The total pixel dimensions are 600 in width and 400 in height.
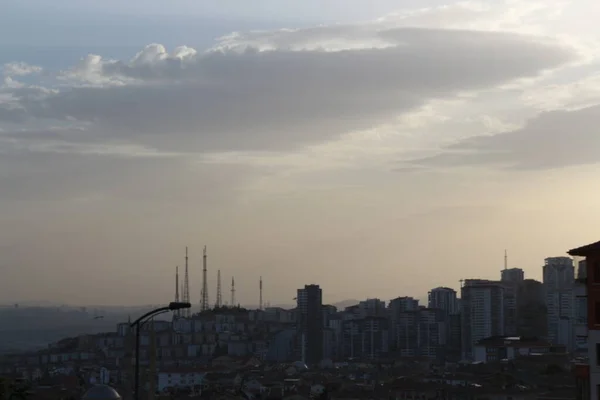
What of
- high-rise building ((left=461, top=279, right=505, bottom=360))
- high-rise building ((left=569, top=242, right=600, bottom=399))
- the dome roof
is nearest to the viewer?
the dome roof

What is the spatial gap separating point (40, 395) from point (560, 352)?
212 ft

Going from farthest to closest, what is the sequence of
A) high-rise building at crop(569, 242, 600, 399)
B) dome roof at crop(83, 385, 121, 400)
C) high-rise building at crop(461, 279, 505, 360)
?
high-rise building at crop(461, 279, 505, 360)
high-rise building at crop(569, 242, 600, 399)
dome roof at crop(83, 385, 121, 400)

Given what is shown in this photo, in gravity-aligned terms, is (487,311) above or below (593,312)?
above

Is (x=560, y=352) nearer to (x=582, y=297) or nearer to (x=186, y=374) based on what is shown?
(x=186, y=374)

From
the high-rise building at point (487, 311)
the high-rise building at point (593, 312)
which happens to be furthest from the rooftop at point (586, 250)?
the high-rise building at point (487, 311)

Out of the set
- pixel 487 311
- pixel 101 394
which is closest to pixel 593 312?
pixel 101 394

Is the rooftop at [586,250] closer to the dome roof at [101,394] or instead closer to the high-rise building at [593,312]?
the high-rise building at [593,312]

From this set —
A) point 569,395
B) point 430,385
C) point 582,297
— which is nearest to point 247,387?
point 430,385

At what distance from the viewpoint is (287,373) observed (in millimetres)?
151875

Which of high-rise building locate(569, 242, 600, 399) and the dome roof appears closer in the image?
the dome roof

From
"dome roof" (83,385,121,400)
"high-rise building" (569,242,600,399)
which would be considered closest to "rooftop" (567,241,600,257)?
"high-rise building" (569,242,600,399)

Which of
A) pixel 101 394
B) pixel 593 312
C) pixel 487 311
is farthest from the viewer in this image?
pixel 487 311

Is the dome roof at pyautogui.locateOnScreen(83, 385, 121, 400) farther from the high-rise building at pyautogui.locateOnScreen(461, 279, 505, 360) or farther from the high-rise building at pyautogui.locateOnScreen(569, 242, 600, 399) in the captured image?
the high-rise building at pyautogui.locateOnScreen(461, 279, 505, 360)

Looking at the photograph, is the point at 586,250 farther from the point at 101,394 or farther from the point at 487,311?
the point at 487,311
